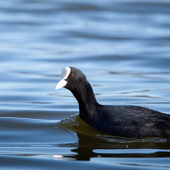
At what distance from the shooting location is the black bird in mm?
5781

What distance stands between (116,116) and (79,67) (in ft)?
21.7

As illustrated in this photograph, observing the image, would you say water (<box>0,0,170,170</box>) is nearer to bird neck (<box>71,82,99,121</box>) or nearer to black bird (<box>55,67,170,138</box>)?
black bird (<box>55,67,170,138</box>)

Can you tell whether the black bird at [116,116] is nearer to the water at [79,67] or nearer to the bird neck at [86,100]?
the bird neck at [86,100]

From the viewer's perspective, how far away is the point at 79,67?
1250 cm

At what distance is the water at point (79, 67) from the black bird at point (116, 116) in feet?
0.46

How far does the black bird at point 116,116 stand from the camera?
19.0 feet

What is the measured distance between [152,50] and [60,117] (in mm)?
8405

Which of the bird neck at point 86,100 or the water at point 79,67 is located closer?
the water at point 79,67

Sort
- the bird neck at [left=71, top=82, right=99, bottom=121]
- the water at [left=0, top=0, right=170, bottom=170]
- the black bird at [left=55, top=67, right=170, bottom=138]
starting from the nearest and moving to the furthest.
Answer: the water at [left=0, top=0, right=170, bottom=170] → the black bird at [left=55, top=67, right=170, bottom=138] → the bird neck at [left=71, top=82, right=99, bottom=121]

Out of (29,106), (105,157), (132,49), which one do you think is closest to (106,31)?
(132,49)

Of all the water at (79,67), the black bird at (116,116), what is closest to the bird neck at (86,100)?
the black bird at (116,116)

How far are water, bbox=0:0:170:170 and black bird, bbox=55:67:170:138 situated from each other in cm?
14

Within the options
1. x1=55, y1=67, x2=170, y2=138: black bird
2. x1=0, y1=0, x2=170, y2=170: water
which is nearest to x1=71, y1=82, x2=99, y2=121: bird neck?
x1=55, y1=67, x2=170, y2=138: black bird

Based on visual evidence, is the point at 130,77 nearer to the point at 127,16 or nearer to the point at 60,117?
the point at 60,117
